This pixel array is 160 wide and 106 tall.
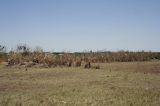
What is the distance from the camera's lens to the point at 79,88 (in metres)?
12.8

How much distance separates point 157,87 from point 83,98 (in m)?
4.16

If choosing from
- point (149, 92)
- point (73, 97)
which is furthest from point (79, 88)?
point (149, 92)

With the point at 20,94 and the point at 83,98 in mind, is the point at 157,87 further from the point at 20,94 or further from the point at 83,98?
the point at 20,94

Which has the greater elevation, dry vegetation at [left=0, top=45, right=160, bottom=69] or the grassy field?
dry vegetation at [left=0, top=45, right=160, bottom=69]

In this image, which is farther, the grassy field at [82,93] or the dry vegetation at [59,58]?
the dry vegetation at [59,58]

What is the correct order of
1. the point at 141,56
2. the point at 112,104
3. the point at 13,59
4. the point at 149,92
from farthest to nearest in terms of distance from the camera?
1. the point at 141,56
2. the point at 13,59
3. the point at 149,92
4. the point at 112,104

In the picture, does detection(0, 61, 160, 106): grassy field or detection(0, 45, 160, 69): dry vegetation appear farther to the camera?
detection(0, 45, 160, 69): dry vegetation

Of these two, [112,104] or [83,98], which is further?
[83,98]

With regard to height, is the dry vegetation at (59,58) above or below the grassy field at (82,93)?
above

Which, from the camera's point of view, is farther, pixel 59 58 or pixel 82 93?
pixel 59 58

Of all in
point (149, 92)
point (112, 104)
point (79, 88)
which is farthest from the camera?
point (79, 88)

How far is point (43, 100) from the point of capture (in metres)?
10.3

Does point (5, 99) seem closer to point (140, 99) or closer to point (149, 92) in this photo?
point (140, 99)

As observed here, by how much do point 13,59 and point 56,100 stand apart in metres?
18.3
